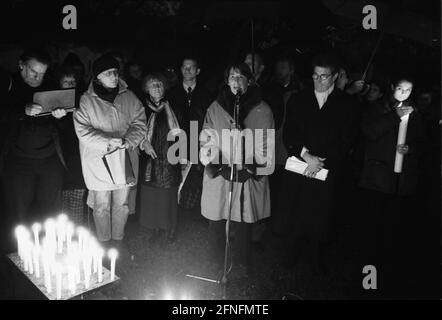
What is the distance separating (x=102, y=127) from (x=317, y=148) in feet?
7.45

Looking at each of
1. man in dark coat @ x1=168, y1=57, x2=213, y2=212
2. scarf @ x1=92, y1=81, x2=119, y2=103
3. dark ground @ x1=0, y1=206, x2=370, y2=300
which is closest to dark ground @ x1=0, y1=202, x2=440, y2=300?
dark ground @ x1=0, y1=206, x2=370, y2=300

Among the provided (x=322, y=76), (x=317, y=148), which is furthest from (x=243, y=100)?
(x=317, y=148)

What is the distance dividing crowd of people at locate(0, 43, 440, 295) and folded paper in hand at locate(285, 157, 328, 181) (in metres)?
0.06

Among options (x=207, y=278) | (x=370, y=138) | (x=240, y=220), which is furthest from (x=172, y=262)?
(x=370, y=138)

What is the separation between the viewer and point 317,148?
433 cm

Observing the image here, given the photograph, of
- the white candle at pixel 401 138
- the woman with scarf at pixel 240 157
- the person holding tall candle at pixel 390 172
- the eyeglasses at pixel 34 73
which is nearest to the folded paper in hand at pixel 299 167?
the woman with scarf at pixel 240 157

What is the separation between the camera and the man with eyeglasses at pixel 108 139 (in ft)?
14.3

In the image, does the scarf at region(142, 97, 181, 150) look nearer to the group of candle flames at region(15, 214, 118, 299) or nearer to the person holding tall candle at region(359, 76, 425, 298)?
the group of candle flames at region(15, 214, 118, 299)

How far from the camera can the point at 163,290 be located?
4121mm

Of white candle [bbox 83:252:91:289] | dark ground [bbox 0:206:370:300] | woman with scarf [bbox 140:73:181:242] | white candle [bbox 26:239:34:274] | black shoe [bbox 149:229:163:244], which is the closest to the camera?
white candle [bbox 83:252:91:289]

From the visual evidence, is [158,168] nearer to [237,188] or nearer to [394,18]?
[237,188]

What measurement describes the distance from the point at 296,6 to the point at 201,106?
1730mm

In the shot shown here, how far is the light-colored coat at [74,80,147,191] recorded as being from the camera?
4.39 m
